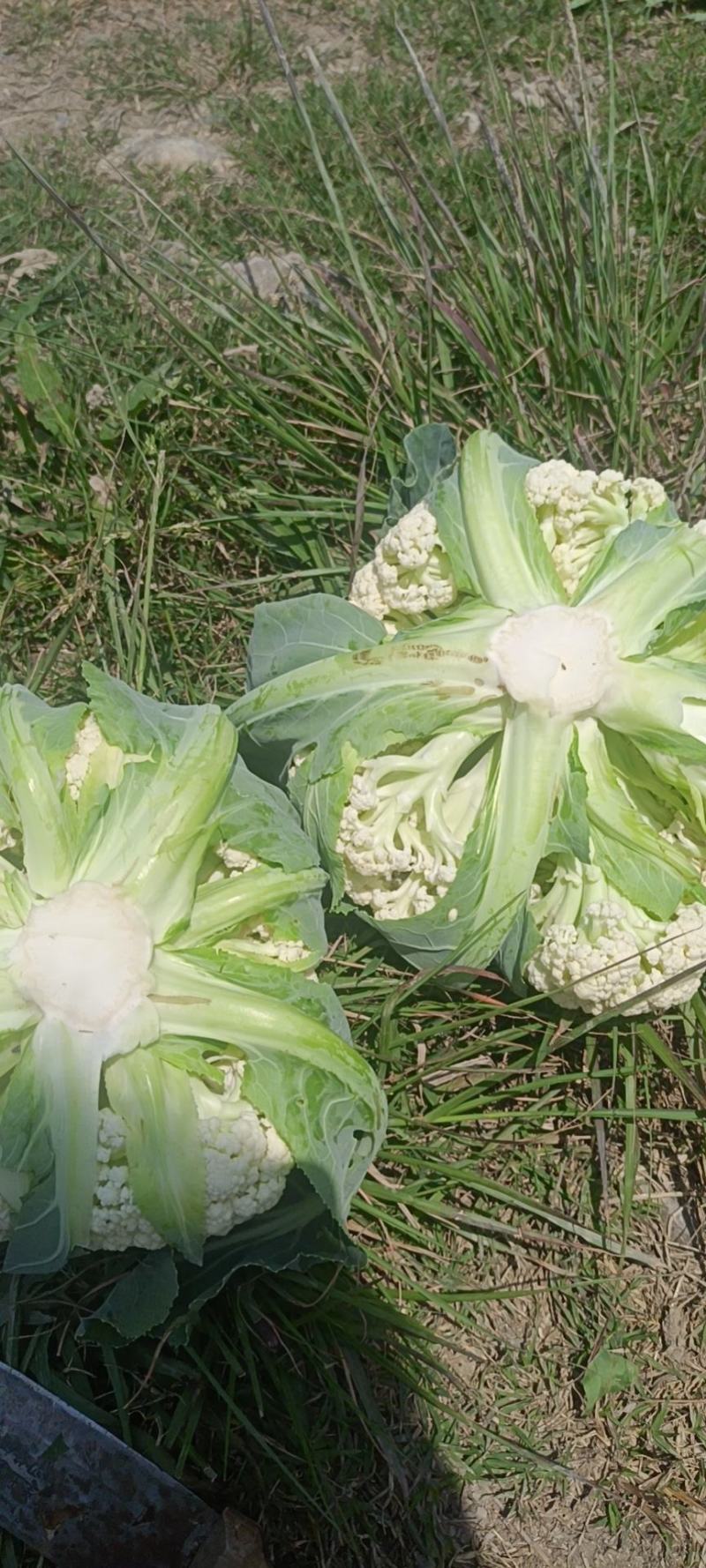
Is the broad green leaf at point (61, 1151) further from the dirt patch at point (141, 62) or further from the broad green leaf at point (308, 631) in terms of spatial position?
the dirt patch at point (141, 62)

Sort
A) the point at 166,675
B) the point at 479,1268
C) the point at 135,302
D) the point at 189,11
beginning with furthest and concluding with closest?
the point at 189,11
the point at 135,302
the point at 166,675
the point at 479,1268

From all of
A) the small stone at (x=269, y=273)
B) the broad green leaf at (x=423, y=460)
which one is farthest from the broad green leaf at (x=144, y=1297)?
the small stone at (x=269, y=273)

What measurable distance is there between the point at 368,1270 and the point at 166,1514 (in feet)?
2.20

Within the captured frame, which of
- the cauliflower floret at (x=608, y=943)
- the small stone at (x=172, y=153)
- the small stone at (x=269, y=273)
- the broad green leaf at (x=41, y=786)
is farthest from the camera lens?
the small stone at (x=172, y=153)

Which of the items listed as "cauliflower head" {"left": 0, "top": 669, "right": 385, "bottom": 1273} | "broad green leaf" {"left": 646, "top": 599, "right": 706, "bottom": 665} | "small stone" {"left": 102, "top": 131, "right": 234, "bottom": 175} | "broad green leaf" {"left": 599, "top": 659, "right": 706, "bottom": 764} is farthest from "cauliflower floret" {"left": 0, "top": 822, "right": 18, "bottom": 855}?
"small stone" {"left": 102, "top": 131, "right": 234, "bottom": 175}

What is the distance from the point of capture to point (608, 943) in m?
2.46

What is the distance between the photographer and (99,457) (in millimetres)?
3537

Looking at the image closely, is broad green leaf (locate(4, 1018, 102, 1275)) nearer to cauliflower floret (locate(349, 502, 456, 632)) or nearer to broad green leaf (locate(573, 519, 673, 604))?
cauliflower floret (locate(349, 502, 456, 632))

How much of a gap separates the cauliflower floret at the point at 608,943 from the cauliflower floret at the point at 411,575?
0.68 metres

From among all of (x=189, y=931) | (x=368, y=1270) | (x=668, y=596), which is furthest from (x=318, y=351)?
(x=368, y=1270)

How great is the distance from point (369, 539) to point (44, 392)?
1064 mm

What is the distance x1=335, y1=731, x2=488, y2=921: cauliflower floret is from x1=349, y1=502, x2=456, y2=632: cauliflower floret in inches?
13.9

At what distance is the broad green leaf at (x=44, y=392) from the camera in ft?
11.5

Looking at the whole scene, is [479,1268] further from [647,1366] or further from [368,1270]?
[647,1366]
